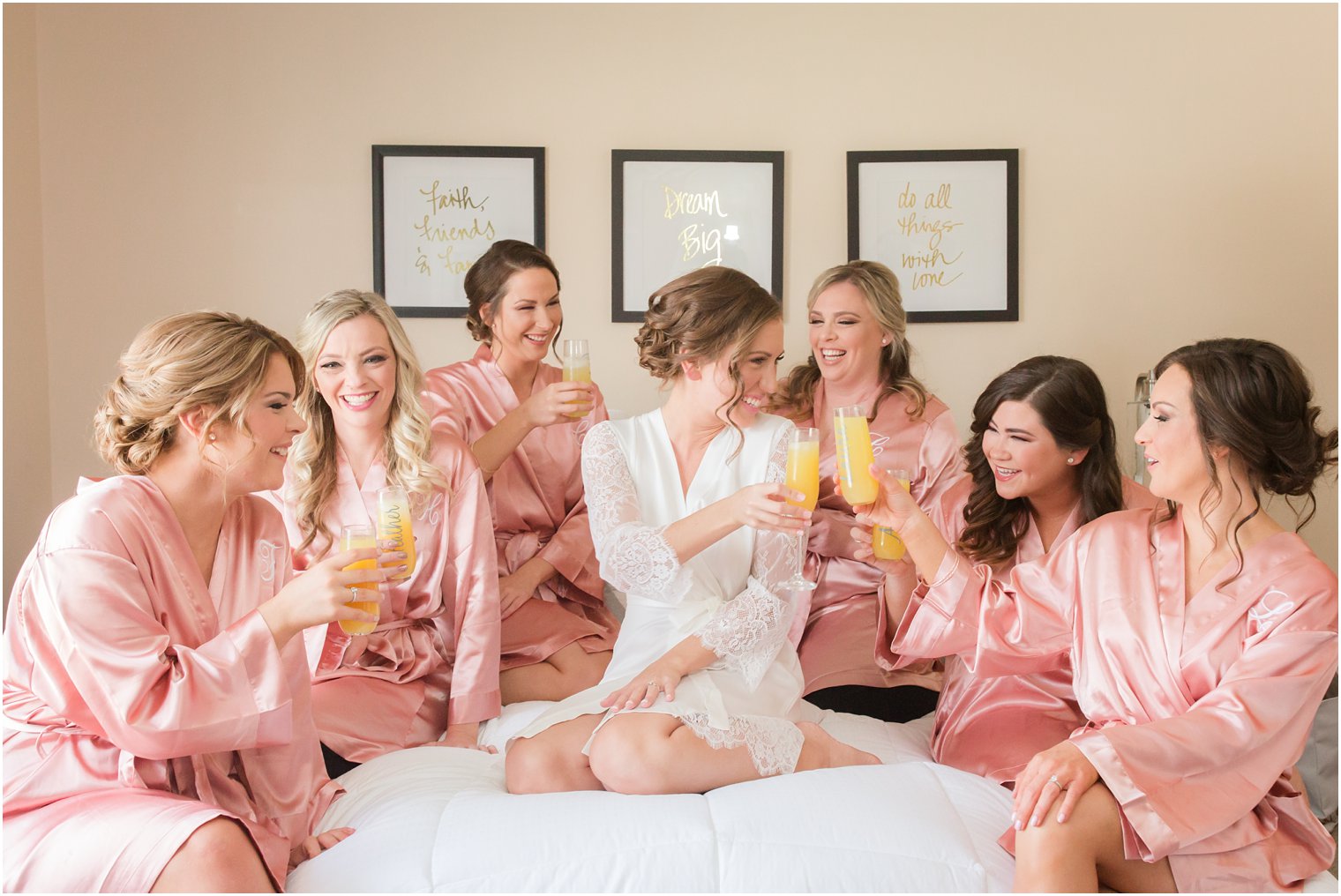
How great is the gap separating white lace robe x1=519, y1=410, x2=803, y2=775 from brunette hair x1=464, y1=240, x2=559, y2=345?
32.7 inches

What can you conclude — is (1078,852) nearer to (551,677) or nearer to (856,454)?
(856,454)

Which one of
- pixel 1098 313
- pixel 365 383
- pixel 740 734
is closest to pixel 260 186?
pixel 365 383

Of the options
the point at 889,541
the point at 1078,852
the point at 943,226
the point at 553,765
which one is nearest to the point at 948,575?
the point at 889,541

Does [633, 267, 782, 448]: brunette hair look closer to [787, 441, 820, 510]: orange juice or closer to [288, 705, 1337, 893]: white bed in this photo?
[787, 441, 820, 510]: orange juice

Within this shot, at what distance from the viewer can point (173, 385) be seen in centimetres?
200

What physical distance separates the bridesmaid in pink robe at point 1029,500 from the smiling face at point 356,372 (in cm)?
126

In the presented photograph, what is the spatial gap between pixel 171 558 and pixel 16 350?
7.60ft

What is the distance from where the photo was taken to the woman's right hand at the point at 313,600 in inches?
76.6

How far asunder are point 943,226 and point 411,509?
7.47 ft

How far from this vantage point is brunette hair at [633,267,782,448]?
2.64m

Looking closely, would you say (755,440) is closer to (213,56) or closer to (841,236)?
(841,236)

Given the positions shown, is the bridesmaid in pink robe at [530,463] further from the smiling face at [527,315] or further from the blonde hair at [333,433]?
the blonde hair at [333,433]

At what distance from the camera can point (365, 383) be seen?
284cm

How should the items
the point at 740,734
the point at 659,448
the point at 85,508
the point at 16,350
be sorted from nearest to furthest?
the point at 85,508 → the point at 740,734 → the point at 659,448 → the point at 16,350
